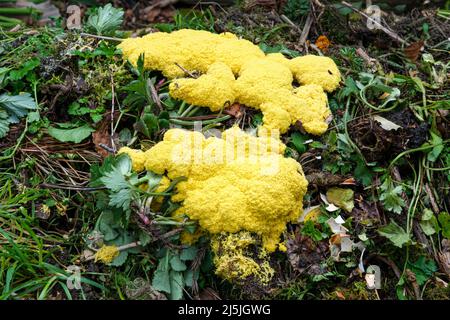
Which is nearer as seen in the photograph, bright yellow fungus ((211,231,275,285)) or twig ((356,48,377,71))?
bright yellow fungus ((211,231,275,285))

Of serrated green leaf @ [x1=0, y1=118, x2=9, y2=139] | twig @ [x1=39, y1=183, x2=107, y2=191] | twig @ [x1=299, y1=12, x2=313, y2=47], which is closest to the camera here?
twig @ [x1=39, y1=183, x2=107, y2=191]

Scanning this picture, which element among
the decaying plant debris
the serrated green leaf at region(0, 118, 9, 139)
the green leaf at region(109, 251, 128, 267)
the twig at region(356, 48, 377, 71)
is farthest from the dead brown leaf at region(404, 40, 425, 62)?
the serrated green leaf at region(0, 118, 9, 139)

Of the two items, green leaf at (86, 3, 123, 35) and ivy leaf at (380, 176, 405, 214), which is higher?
green leaf at (86, 3, 123, 35)

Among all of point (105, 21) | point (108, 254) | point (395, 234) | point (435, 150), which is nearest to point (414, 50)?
point (435, 150)

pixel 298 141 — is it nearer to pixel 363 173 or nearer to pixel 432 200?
pixel 363 173

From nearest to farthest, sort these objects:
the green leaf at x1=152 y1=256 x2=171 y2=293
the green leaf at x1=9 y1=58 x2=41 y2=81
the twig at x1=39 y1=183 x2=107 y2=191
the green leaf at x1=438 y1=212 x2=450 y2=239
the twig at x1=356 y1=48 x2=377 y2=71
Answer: the green leaf at x1=152 y1=256 x2=171 y2=293 < the twig at x1=39 y1=183 x2=107 y2=191 < the green leaf at x1=438 y1=212 x2=450 y2=239 < the green leaf at x1=9 y1=58 x2=41 y2=81 < the twig at x1=356 y1=48 x2=377 y2=71

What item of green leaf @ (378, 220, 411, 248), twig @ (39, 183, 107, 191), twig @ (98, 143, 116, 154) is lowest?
green leaf @ (378, 220, 411, 248)

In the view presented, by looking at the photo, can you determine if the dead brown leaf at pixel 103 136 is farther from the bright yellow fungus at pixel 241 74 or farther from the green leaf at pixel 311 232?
the green leaf at pixel 311 232

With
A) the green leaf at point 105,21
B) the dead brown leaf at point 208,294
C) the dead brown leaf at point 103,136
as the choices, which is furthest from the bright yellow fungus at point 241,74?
the dead brown leaf at point 208,294

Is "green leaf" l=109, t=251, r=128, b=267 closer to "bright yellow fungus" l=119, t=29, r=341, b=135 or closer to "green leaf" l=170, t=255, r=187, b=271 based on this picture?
"green leaf" l=170, t=255, r=187, b=271
